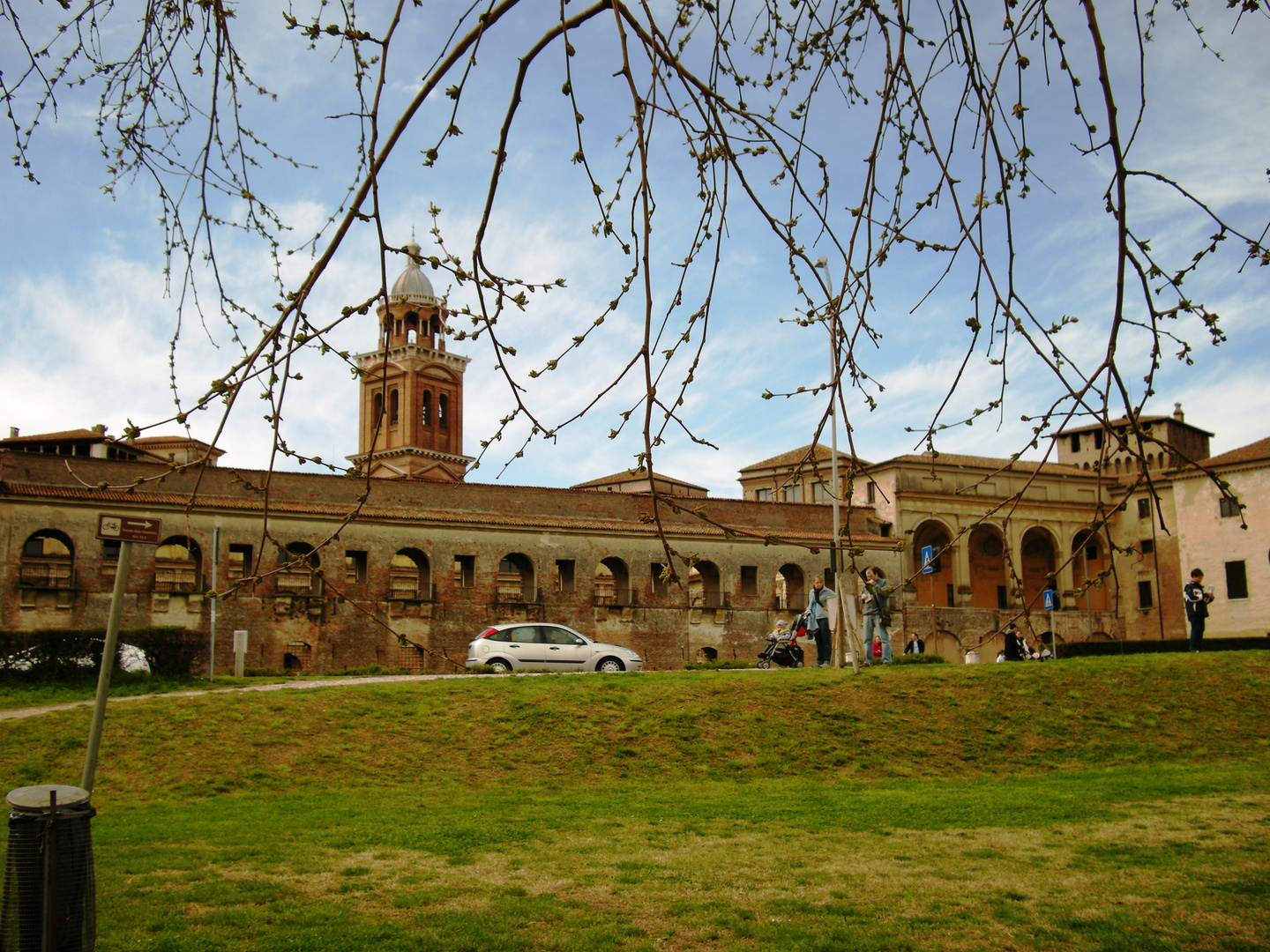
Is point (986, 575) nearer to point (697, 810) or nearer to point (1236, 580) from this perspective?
point (1236, 580)

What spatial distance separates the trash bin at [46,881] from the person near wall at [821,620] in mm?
14547

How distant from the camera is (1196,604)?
17.5 metres

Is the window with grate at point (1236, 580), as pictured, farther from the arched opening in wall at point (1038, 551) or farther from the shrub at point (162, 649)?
the shrub at point (162, 649)

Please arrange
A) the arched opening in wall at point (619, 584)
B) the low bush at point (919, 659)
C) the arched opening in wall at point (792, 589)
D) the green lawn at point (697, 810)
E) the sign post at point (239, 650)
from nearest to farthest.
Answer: the green lawn at point (697, 810) < the low bush at point (919, 659) < the sign post at point (239, 650) < the arched opening in wall at point (619, 584) < the arched opening in wall at point (792, 589)

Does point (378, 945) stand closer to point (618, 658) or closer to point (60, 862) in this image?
point (60, 862)

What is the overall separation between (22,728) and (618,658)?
43.9 feet

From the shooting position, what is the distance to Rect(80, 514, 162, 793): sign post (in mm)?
6895

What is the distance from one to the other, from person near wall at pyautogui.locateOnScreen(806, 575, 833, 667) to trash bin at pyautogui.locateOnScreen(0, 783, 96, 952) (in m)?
14.5

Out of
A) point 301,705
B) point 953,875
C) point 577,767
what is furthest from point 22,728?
point 953,875

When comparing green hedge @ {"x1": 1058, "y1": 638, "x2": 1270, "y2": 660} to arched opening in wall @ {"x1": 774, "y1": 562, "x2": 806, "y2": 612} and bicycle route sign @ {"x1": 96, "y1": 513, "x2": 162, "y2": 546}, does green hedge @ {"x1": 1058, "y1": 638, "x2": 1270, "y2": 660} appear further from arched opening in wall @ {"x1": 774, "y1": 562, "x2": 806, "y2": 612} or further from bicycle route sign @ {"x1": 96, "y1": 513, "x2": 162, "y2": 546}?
bicycle route sign @ {"x1": 96, "y1": 513, "x2": 162, "y2": 546}

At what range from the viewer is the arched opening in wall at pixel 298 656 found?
3053 centimetres

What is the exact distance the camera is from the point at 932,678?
14.5 m

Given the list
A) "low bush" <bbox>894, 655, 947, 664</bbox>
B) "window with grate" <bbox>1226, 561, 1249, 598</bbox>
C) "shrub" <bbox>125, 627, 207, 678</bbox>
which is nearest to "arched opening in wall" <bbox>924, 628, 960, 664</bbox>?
"window with grate" <bbox>1226, 561, 1249, 598</bbox>

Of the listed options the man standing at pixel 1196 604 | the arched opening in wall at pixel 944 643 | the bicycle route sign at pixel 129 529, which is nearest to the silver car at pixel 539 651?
the man standing at pixel 1196 604
